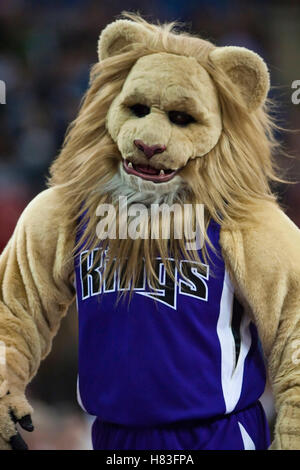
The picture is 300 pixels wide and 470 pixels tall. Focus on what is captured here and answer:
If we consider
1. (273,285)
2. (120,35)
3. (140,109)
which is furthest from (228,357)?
(120,35)

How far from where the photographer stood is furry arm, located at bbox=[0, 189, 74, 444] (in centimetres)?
145

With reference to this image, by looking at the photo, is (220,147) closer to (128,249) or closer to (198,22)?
(128,249)

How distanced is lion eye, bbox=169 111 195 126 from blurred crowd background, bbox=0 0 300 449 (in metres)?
1.38

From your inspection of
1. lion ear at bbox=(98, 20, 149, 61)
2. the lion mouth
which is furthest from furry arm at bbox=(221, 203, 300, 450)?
lion ear at bbox=(98, 20, 149, 61)

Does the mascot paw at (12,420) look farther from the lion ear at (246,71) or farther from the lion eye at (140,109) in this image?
the lion ear at (246,71)

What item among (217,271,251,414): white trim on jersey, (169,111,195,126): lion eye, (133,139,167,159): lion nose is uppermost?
(169,111,195,126): lion eye

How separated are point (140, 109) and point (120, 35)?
0.52 feet

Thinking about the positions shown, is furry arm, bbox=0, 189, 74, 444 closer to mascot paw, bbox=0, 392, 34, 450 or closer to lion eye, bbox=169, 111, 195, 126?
mascot paw, bbox=0, 392, 34, 450

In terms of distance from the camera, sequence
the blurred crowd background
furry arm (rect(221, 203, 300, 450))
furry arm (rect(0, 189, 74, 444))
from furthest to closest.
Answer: the blurred crowd background
furry arm (rect(0, 189, 74, 444))
furry arm (rect(221, 203, 300, 450))

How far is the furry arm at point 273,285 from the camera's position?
1336mm

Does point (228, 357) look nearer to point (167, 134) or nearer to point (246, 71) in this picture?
point (167, 134)

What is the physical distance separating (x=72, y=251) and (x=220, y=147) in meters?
0.34

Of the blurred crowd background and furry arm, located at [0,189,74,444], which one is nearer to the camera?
furry arm, located at [0,189,74,444]

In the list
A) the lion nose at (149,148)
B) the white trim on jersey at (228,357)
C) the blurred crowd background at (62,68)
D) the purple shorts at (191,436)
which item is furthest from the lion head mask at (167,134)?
the blurred crowd background at (62,68)
